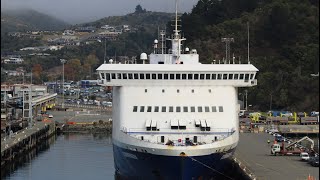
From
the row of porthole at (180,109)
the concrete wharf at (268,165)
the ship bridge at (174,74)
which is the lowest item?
the concrete wharf at (268,165)

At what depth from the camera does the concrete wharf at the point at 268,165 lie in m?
36.8

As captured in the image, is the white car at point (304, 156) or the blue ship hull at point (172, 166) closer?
the blue ship hull at point (172, 166)

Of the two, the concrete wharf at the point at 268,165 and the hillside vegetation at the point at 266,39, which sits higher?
the hillside vegetation at the point at 266,39

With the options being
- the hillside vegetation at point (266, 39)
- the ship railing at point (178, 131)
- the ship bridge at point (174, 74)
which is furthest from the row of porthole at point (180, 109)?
the hillside vegetation at point (266, 39)

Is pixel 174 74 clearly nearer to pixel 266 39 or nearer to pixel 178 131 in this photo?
pixel 178 131

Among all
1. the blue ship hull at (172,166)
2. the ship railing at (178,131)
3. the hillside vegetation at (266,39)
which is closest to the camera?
the blue ship hull at (172,166)

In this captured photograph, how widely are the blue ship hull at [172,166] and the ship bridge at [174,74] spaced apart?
10.8 ft

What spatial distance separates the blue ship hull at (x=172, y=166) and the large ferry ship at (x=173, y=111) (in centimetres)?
4

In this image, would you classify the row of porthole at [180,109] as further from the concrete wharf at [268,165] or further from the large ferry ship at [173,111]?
the concrete wharf at [268,165]

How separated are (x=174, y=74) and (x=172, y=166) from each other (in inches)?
205

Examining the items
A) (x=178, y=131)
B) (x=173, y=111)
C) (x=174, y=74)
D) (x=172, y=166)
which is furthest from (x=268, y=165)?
(x=172, y=166)

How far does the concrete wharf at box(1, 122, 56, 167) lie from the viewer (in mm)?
56062

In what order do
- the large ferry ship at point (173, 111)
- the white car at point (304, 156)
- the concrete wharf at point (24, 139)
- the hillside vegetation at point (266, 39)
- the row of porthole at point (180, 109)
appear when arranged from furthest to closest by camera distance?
1. the hillside vegetation at point (266, 39)
2. the concrete wharf at point (24, 139)
3. the white car at point (304, 156)
4. the row of porthole at point (180, 109)
5. the large ferry ship at point (173, 111)

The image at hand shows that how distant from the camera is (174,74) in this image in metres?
37.2
